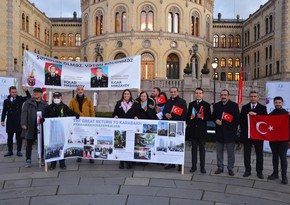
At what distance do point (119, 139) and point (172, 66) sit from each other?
122 feet

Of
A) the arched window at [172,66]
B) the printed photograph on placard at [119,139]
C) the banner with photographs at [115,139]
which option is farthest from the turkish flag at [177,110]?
the arched window at [172,66]

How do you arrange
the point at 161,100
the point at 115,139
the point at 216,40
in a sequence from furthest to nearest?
the point at 216,40, the point at 161,100, the point at 115,139

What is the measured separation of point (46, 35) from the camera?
57.9 metres

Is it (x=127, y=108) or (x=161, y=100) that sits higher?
(x=161, y=100)

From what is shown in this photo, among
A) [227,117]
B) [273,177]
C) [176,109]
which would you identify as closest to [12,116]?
[176,109]

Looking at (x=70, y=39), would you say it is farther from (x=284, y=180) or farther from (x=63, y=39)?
(x=284, y=180)

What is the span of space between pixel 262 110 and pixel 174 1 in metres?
38.7

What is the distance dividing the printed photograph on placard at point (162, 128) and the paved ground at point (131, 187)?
1.02 meters

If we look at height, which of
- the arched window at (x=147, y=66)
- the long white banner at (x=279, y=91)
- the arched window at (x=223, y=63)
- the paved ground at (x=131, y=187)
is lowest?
the paved ground at (x=131, y=187)

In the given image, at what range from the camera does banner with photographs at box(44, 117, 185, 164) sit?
28.0 feet

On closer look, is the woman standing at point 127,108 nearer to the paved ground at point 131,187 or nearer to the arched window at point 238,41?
the paved ground at point 131,187

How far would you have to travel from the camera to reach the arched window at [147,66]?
44.5m

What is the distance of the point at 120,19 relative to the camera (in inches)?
1779

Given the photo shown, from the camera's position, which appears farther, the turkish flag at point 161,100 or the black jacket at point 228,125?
the turkish flag at point 161,100
